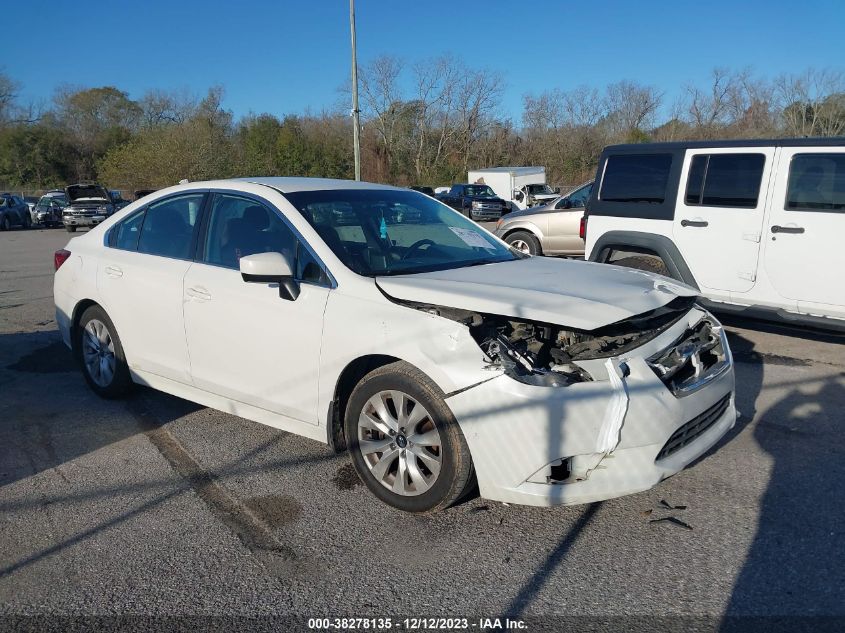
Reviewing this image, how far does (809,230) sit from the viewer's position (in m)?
5.91

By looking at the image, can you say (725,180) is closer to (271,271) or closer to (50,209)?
(271,271)

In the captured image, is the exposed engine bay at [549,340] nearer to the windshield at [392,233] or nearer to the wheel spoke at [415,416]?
the wheel spoke at [415,416]

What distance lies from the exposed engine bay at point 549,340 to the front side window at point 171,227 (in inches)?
77.8

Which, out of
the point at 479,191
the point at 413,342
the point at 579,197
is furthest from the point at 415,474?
the point at 479,191

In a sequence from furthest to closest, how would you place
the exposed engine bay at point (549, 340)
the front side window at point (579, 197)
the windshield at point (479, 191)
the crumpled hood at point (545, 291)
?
the windshield at point (479, 191) → the front side window at point (579, 197) → the crumpled hood at point (545, 291) → the exposed engine bay at point (549, 340)

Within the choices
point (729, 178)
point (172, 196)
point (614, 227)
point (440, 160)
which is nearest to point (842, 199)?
point (729, 178)

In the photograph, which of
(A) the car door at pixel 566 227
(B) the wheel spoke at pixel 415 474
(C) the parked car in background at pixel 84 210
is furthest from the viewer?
(C) the parked car in background at pixel 84 210

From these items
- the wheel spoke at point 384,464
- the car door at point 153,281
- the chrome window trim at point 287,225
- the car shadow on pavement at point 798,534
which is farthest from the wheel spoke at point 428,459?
the car door at point 153,281

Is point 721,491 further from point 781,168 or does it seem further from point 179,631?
point 781,168

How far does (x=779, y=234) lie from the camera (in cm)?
609

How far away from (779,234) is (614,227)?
5.50 feet

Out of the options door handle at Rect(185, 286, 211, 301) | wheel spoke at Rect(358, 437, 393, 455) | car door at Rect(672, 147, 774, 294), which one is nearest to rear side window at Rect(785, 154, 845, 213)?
car door at Rect(672, 147, 774, 294)

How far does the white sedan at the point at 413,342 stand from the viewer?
3.11 m

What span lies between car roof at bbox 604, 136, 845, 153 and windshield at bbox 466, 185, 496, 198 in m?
26.0
